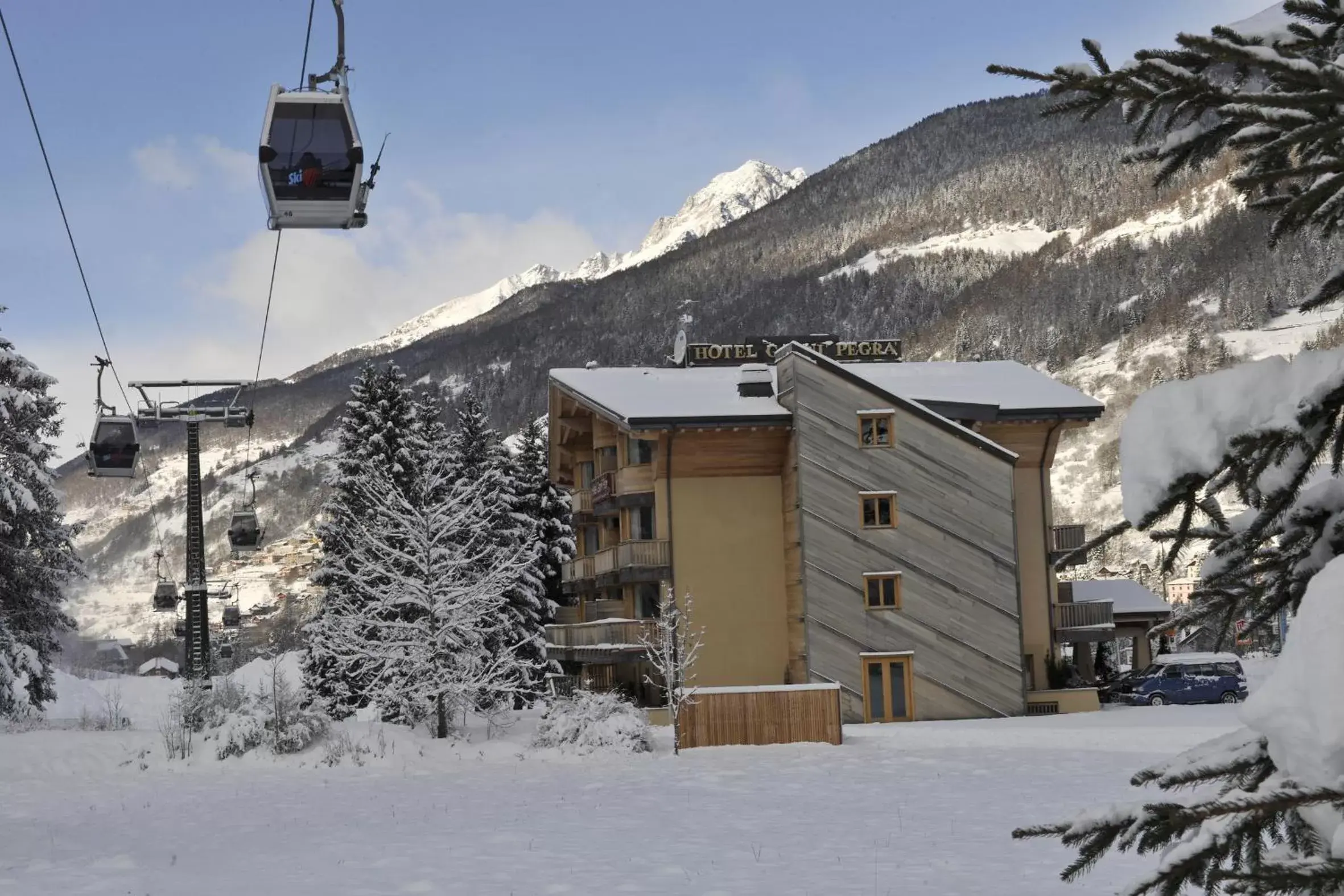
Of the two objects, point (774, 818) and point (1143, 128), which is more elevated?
point (1143, 128)

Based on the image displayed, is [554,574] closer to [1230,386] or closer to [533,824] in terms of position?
[533,824]

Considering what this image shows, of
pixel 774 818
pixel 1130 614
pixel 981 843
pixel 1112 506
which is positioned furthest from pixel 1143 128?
pixel 1112 506

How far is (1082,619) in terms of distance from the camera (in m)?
46.5

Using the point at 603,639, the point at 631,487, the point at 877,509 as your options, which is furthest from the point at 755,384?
the point at 603,639

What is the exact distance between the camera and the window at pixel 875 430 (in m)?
42.2

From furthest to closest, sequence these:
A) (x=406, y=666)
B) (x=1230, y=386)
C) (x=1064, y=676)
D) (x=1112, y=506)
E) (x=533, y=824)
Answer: (x=1112, y=506), (x=1064, y=676), (x=406, y=666), (x=533, y=824), (x=1230, y=386)

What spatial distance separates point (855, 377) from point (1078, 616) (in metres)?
11.8

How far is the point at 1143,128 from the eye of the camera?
19.7 feet

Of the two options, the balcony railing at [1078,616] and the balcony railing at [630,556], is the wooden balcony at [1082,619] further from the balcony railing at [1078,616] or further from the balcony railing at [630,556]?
the balcony railing at [630,556]

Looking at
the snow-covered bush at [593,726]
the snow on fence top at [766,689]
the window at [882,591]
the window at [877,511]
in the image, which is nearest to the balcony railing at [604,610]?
the window at [882,591]

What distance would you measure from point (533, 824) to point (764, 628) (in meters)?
25.6

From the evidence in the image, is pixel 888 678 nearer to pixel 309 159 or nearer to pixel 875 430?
pixel 875 430

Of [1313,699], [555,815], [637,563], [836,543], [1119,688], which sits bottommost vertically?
[1119,688]

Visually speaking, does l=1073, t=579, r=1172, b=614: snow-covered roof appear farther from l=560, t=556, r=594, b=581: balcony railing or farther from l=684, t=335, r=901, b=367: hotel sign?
l=560, t=556, r=594, b=581: balcony railing
